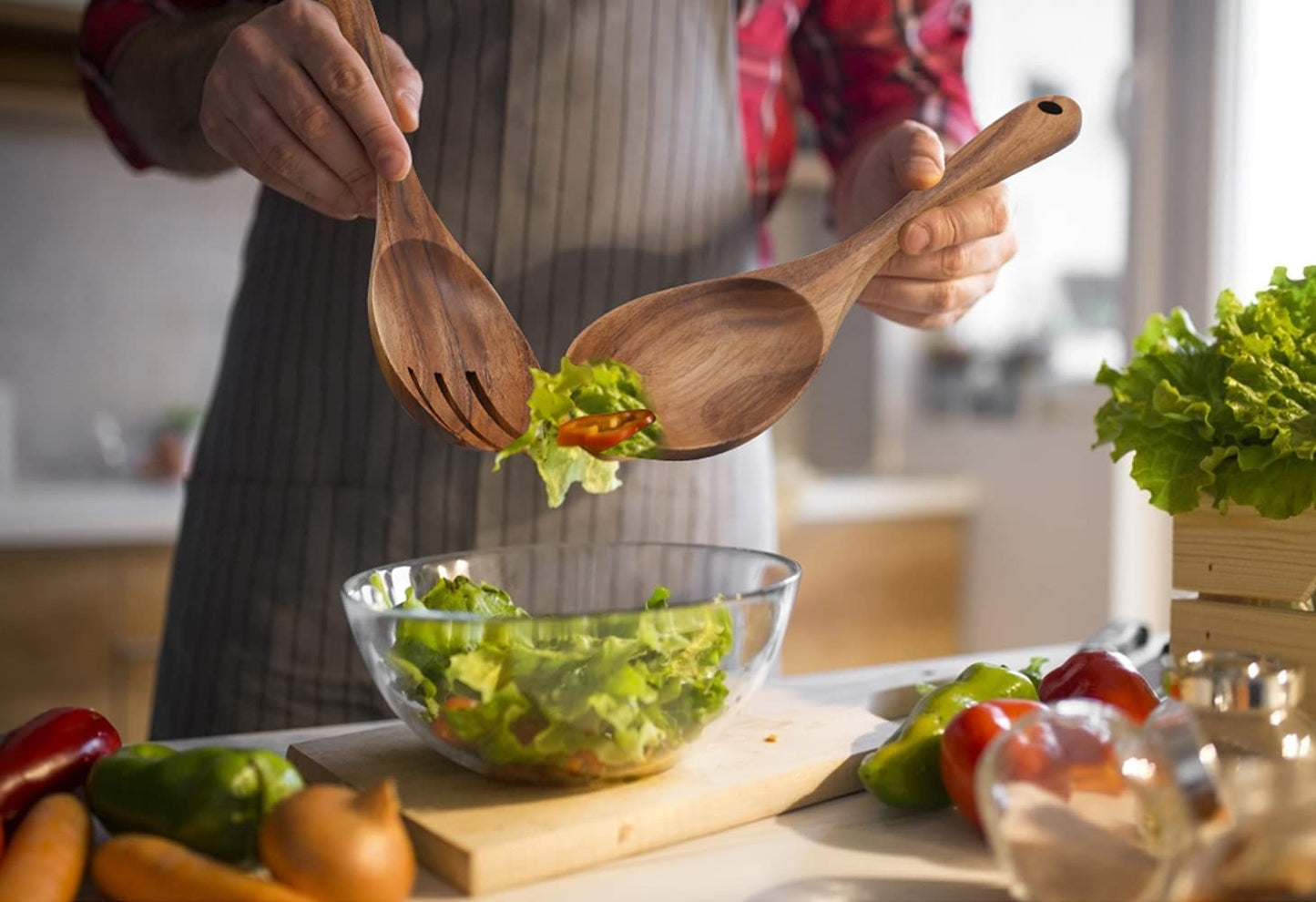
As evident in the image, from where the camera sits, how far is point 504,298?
1.20 m

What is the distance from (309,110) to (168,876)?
0.52 meters

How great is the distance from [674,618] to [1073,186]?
2455mm

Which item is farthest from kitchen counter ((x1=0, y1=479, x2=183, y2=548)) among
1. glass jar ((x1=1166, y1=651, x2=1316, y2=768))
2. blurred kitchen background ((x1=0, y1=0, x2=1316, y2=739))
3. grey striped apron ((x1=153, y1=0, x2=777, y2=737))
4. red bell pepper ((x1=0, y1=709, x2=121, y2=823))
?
glass jar ((x1=1166, y1=651, x2=1316, y2=768))

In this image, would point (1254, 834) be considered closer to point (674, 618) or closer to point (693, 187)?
point (674, 618)

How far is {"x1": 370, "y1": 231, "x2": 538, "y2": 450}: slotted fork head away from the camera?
88cm

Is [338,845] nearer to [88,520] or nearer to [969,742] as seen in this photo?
[969,742]

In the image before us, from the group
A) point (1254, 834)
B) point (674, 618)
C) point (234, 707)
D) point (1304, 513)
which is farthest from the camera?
point (234, 707)

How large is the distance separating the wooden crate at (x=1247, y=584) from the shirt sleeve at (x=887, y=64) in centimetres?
59

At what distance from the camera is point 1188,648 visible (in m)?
0.99

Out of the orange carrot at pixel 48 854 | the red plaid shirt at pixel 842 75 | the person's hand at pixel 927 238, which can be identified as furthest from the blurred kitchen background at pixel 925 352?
the orange carrot at pixel 48 854

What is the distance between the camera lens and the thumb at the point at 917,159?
3.05 ft

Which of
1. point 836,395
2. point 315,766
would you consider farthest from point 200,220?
point 315,766

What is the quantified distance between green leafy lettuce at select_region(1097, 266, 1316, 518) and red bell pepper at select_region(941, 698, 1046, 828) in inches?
11.3

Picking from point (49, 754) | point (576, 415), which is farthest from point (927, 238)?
point (49, 754)
